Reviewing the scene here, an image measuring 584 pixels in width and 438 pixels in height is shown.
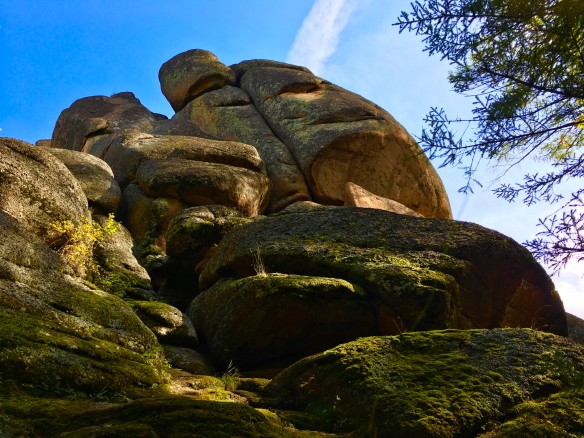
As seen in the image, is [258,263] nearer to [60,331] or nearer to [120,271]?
[120,271]

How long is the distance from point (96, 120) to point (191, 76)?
4.26 meters

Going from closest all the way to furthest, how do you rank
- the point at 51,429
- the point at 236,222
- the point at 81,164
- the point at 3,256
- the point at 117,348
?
the point at 51,429
the point at 117,348
the point at 3,256
the point at 236,222
the point at 81,164

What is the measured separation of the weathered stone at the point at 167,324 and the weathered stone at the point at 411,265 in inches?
55.3

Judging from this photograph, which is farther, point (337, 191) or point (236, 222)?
point (337, 191)

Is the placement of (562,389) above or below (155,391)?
above

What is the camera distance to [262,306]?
9523 mm

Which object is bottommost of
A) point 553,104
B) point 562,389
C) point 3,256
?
point 562,389

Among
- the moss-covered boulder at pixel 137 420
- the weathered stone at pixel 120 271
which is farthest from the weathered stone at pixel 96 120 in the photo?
the moss-covered boulder at pixel 137 420

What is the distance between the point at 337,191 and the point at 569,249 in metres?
13.1

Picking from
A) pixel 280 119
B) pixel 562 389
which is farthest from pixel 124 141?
pixel 562 389

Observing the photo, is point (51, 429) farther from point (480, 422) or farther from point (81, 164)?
point (81, 164)

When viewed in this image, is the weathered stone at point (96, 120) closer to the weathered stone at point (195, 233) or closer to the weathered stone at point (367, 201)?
the weathered stone at point (367, 201)

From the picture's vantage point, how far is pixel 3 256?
8148 millimetres

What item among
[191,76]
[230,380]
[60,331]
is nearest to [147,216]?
[230,380]
